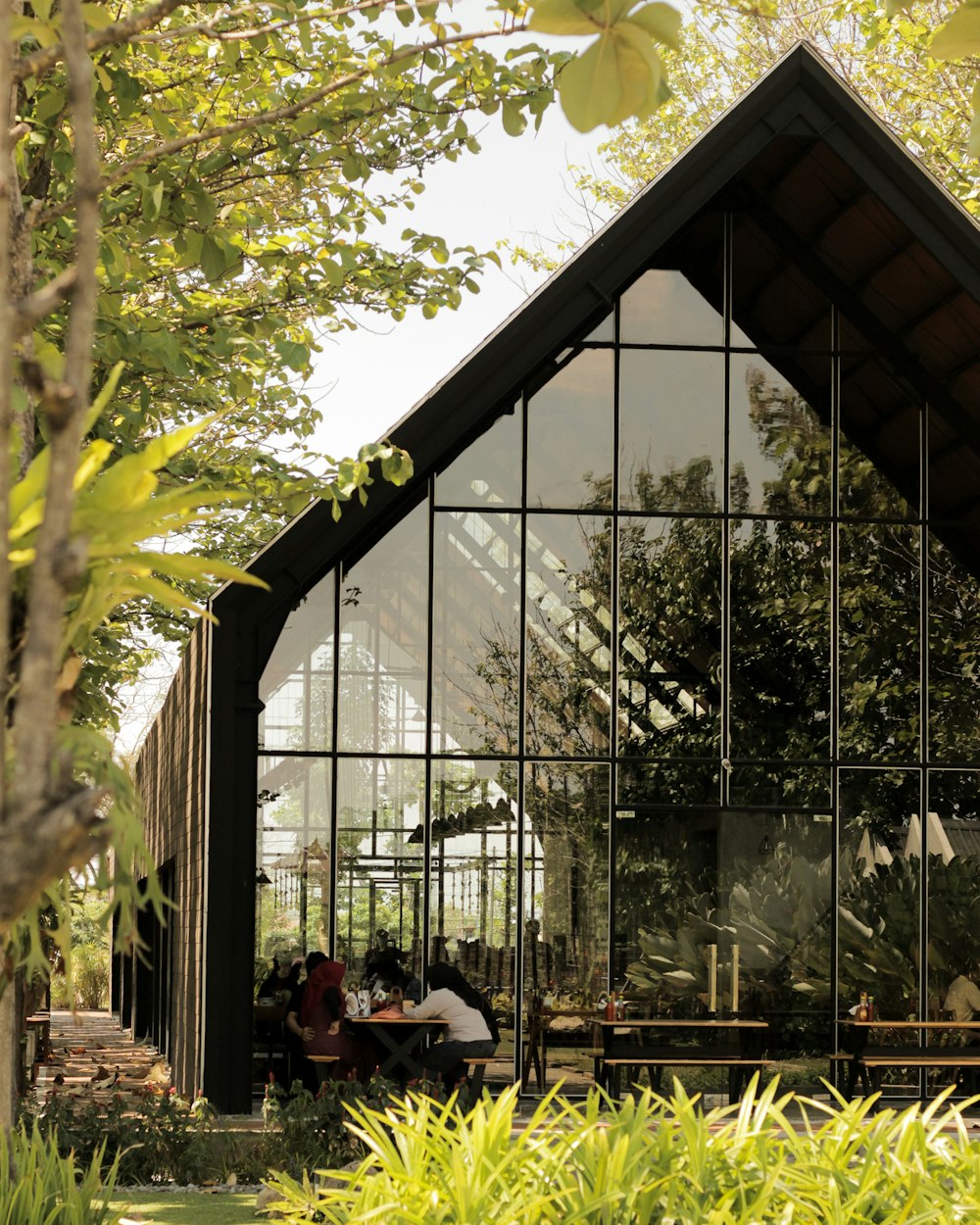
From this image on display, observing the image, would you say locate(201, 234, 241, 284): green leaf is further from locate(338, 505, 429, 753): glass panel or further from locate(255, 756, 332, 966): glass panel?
locate(255, 756, 332, 966): glass panel

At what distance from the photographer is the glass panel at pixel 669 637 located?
12445 mm

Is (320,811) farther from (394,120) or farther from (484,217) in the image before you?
(484,217)

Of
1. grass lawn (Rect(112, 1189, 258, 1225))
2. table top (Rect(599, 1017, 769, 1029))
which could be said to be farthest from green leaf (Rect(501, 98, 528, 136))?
table top (Rect(599, 1017, 769, 1029))

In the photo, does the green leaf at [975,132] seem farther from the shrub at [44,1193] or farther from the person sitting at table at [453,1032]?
the person sitting at table at [453,1032]

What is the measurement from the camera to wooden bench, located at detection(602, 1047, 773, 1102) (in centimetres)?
1155

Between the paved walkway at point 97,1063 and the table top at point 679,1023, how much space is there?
3.53 m

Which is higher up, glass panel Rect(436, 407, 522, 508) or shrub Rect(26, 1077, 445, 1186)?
glass panel Rect(436, 407, 522, 508)

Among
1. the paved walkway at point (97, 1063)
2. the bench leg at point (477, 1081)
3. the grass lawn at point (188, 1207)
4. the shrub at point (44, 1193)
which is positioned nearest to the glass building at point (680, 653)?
the paved walkway at point (97, 1063)

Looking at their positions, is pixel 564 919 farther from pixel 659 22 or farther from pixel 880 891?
pixel 659 22

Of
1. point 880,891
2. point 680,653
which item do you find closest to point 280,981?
point 680,653

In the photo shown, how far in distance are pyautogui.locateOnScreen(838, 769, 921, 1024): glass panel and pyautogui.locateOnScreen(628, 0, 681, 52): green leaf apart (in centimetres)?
1110

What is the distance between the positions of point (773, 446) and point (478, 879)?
4.25 metres

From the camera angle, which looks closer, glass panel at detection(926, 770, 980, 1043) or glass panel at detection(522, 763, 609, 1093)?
glass panel at detection(522, 763, 609, 1093)

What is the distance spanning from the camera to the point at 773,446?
13.0 meters
